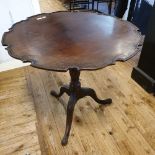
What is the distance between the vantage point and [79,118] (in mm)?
1744

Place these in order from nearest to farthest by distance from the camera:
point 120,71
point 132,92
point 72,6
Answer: point 132,92 < point 120,71 < point 72,6

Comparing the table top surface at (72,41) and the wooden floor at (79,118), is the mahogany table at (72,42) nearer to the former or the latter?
the table top surface at (72,41)

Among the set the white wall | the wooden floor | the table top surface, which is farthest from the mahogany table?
the white wall

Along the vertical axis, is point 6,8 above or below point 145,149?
above

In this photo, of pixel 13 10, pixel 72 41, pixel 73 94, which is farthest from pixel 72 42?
pixel 13 10

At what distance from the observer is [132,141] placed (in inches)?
60.2

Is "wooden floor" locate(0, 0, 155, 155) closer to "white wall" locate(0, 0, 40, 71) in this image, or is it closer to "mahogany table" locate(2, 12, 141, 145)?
"mahogany table" locate(2, 12, 141, 145)

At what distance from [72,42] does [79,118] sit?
0.76m

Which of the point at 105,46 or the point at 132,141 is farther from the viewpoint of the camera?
the point at 132,141

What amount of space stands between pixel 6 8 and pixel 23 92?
2.96ft

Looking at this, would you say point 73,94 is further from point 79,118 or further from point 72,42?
point 72,42

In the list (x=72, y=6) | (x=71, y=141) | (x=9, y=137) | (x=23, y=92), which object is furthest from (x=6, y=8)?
(x=72, y=6)

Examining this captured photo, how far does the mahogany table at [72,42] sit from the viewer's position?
3.55 feet

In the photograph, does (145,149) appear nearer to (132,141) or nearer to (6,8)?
(132,141)
